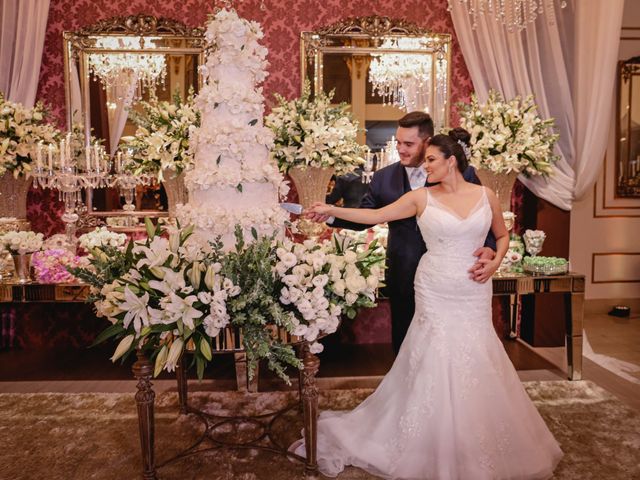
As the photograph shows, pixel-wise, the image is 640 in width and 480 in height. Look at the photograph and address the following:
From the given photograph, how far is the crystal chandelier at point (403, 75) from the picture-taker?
5.36 m

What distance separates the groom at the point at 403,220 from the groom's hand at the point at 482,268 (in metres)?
0.54

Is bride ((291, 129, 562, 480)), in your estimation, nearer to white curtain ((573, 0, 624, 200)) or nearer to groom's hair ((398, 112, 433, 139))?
groom's hair ((398, 112, 433, 139))

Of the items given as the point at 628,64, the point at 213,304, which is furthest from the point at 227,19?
the point at 628,64

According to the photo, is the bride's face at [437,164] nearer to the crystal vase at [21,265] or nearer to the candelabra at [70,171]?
the candelabra at [70,171]

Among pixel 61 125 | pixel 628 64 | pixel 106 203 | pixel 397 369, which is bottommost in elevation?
pixel 397 369

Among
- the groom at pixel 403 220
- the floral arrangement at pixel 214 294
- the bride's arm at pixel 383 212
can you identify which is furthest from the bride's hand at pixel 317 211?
the floral arrangement at pixel 214 294

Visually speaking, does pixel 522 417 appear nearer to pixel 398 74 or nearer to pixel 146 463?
pixel 146 463

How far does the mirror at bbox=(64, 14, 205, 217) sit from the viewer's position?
17.1ft

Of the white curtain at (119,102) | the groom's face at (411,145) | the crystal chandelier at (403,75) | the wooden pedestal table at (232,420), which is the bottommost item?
the wooden pedestal table at (232,420)

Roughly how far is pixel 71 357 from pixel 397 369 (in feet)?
11.6

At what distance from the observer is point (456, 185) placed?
3.32 meters

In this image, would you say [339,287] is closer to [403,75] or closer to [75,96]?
[403,75]

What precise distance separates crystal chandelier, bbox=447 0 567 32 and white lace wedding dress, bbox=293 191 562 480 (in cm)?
223

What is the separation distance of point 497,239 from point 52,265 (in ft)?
11.3
